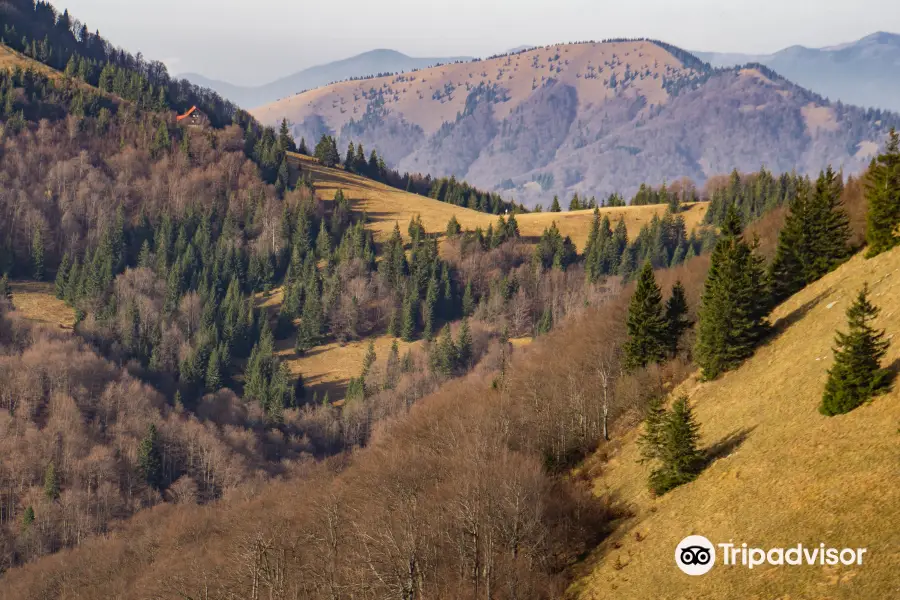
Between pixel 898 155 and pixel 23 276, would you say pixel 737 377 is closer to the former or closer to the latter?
pixel 898 155

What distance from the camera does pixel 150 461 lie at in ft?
415

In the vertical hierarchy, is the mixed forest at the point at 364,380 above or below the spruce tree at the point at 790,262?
below

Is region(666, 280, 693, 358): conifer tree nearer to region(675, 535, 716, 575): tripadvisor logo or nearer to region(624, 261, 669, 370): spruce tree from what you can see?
region(624, 261, 669, 370): spruce tree

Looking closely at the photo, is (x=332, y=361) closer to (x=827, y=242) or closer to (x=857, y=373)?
(x=827, y=242)

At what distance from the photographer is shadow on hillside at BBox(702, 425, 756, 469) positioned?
137 ft

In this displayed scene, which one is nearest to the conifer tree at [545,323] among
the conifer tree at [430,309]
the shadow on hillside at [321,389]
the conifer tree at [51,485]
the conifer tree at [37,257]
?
the conifer tree at [430,309]

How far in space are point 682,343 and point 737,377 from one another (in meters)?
12.9

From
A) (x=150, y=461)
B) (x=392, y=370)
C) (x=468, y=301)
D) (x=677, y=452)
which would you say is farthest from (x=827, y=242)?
(x=468, y=301)

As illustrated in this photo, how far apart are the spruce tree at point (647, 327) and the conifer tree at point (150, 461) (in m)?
89.9

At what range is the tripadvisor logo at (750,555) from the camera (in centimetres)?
2773

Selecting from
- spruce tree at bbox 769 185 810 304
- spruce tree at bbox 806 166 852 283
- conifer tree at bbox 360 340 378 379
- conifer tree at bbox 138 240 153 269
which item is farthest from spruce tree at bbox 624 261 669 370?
conifer tree at bbox 138 240 153 269

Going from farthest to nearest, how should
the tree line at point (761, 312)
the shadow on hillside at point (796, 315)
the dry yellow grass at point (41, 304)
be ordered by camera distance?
the dry yellow grass at point (41, 304) < the shadow on hillside at point (796, 315) < the tree line at point (761, 312)

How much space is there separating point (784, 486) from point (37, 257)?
6989 inches

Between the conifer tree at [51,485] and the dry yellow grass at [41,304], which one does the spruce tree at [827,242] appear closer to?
the conifer tree at [51,485]
